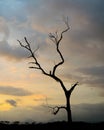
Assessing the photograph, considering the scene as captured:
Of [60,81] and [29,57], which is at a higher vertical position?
[29,57]

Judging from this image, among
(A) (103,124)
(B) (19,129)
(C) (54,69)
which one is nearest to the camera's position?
(B) (19,129)

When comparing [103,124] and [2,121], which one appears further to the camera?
[2,121]

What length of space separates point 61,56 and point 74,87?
345 cm

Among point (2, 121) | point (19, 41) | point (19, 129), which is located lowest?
point (19, 129)

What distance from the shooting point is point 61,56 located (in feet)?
93.6

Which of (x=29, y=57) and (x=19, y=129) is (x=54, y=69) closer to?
(x=29, y=57)

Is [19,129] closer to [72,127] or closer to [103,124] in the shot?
[72,127]

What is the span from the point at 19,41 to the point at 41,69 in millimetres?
3900

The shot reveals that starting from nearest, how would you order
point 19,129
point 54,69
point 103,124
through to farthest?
point 19,129, point 103,124, point 54,69

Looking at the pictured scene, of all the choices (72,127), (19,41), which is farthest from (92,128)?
(19,41)

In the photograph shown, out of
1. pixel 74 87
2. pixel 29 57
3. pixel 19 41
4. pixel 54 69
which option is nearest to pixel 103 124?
pixel 74 87

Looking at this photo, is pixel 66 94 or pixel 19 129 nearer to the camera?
pixel 19 129

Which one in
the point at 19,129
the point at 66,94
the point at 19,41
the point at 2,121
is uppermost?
the point at 19,41

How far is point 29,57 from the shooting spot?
29250 mm
